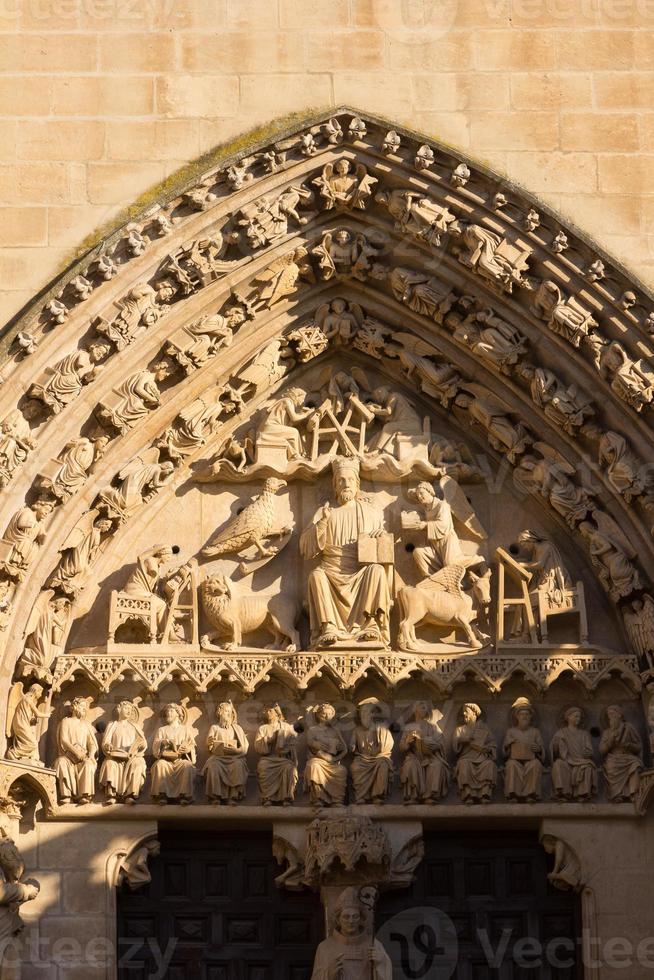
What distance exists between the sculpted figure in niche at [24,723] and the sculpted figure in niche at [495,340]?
141 inches

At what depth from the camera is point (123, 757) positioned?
15.3 m

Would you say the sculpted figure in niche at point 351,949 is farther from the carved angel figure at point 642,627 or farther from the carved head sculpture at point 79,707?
the carved angel figure at point 642,627

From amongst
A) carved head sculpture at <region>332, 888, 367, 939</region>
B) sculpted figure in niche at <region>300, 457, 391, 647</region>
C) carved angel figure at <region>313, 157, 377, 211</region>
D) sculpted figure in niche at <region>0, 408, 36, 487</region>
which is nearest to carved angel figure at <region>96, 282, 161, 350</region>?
sculpted figure in niche at <region>0, 408, 36, 487</region>

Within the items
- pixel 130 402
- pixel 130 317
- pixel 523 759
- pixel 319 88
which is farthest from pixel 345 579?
pixel 319 88

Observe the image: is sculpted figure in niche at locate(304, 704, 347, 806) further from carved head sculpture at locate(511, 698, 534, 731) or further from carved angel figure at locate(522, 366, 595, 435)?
carved angel figure at locate(522, 366, 595, 435)

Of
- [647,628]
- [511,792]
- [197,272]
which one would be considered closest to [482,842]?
[511,792]

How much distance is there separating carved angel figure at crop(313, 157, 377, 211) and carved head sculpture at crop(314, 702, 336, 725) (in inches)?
128

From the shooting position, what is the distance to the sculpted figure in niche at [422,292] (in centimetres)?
1611

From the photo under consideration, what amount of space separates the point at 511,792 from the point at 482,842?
0.48 metres

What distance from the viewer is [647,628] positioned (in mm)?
15555

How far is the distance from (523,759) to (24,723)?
310 cm

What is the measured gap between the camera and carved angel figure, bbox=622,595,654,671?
15523mm

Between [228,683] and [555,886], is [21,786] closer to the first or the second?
[228,683]

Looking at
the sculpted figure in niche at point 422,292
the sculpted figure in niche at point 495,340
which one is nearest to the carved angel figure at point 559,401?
the sculpted figure in niche at point 495,340
